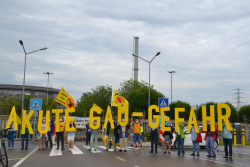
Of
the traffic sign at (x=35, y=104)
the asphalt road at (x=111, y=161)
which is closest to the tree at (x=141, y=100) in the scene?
the traffic sign at (x=35, y=104)

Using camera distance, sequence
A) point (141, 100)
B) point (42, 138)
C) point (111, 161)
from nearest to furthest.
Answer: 1. point (111, 161)
2. point (42, 138)
3. point (141, 100)

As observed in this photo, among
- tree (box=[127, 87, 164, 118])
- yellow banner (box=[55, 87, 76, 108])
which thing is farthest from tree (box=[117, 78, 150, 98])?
yellow banner (box=[55, 87, 76, 108])

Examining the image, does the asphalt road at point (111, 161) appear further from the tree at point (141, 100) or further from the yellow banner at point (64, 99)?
the tree at point (141, 100)

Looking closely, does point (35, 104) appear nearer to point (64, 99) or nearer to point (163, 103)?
point (64, 99)

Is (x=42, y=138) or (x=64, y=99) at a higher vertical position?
(x=64, y=99)

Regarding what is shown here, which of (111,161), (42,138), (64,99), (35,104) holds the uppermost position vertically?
(64,99)

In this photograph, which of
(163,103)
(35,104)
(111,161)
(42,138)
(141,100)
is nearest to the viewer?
(111,161)

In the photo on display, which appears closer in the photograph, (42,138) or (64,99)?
(42,138)

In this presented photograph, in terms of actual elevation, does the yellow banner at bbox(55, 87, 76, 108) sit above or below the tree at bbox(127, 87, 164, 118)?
below

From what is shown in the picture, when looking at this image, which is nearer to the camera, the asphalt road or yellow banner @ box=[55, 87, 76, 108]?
the asphalt road

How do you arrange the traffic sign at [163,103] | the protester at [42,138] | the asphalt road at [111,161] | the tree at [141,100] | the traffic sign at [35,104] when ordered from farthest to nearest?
1. the tree at [141,100]
2. the traffic sign at [35,104]
3. the traffic sign at [163,103]
4. the protester at [42,138]
5. the asphalt road at [111,161]

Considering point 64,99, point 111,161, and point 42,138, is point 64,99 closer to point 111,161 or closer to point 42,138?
point 42,138

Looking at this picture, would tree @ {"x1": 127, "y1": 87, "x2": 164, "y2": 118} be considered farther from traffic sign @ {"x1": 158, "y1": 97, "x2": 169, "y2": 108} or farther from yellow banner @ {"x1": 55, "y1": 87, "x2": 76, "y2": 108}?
traffic sign @ {"x1": 158, "y1": 97, "x2": 169, "y2": 108}

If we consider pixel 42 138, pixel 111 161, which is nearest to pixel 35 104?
pixel 42 138
